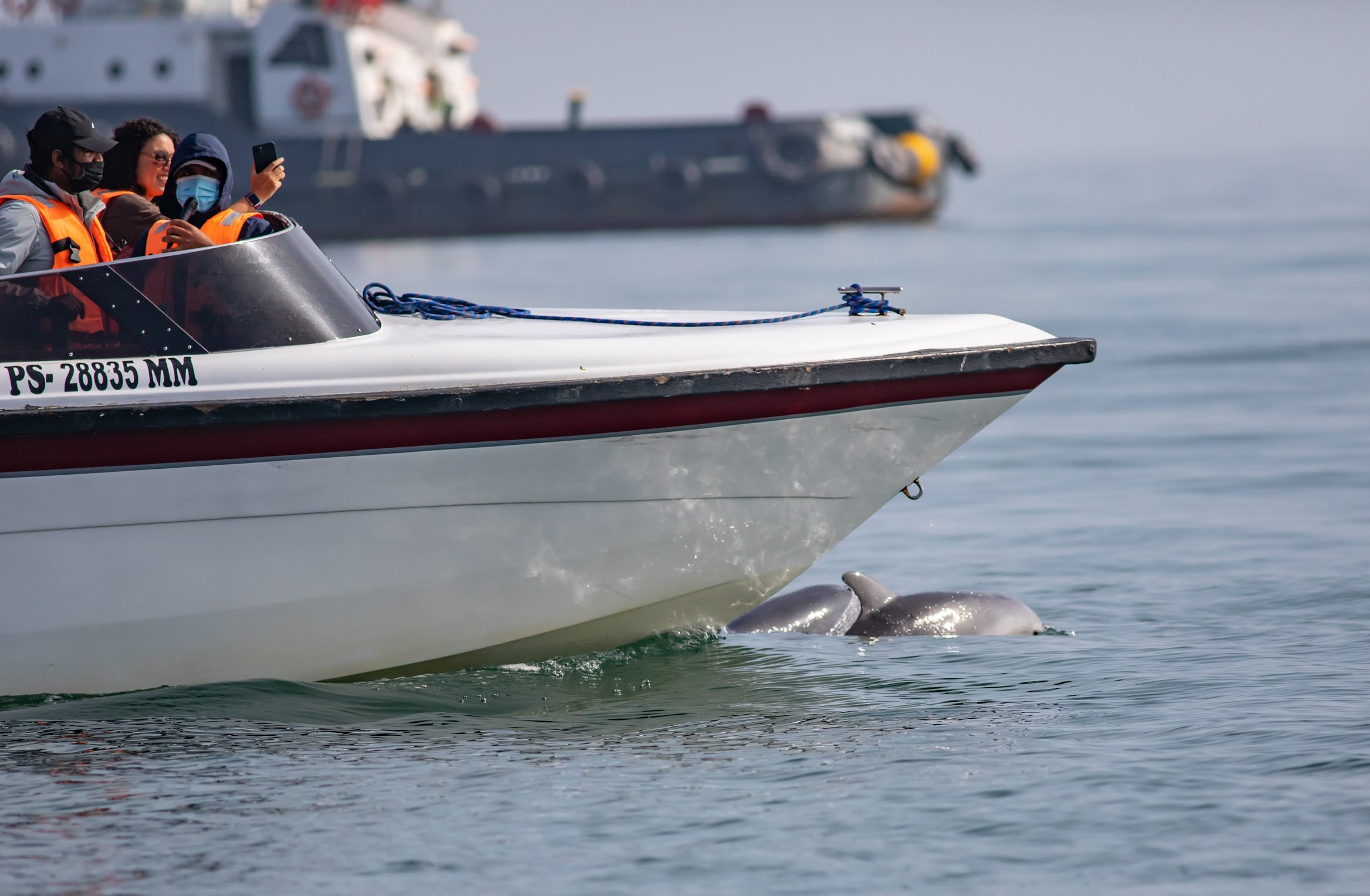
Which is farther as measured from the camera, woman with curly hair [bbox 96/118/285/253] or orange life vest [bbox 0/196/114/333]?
woman with curly hair [bbox 96/118/285/253]

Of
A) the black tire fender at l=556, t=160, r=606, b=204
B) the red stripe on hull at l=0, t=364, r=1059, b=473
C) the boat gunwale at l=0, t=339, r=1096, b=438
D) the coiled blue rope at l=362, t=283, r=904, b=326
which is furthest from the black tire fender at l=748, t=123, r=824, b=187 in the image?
the red stripe on hull at l=0, t=364, r=1059, b=473

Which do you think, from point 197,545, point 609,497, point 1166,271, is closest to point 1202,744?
point 609,497

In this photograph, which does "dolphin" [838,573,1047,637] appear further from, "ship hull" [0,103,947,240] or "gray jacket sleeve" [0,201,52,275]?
"ship hull" [0,103,947,240]

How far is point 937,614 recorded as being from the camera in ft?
23.9

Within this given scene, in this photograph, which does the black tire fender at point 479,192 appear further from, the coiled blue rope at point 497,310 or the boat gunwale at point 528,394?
the boat gunwale at point 528,394

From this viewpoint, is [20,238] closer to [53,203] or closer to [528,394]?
[53,203]

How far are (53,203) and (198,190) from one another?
492 millimetres

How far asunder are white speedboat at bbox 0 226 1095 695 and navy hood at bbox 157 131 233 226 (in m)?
0.30

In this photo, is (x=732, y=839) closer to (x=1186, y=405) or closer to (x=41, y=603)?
(x=41, y=603)

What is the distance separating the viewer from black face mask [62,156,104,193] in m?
5.89

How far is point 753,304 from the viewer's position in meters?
22.1

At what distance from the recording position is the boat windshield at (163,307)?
542 centimetres

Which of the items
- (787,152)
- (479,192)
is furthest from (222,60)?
(787,152)

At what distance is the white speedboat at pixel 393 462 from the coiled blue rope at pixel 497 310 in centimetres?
19
